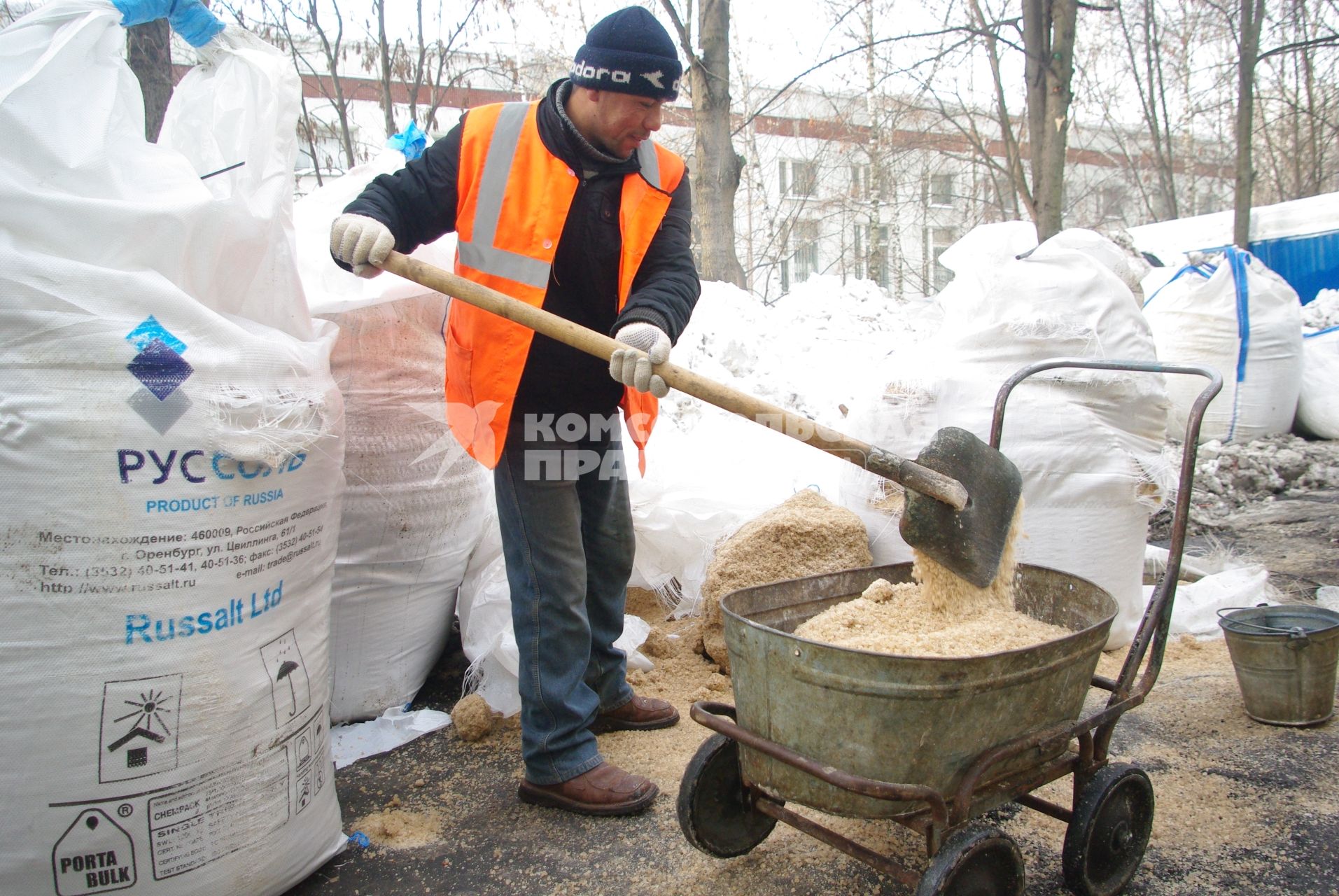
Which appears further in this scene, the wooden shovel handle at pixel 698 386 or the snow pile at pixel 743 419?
the snow pile at pixel 743 419

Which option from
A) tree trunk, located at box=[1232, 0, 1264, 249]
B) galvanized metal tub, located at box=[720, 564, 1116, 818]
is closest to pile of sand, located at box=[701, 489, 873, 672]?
galvanized metal tub, located at box=[720, 564, 1116, 818]

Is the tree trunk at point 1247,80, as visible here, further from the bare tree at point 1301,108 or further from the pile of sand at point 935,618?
the pile of sand at point 935,618

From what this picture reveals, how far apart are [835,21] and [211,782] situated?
24.3 feet

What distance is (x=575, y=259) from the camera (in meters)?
2.19

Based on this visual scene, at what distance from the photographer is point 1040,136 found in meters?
6.10

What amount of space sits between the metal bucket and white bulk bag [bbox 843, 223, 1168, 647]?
40cm

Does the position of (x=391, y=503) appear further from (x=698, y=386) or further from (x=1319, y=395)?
(x=1319, y=395)

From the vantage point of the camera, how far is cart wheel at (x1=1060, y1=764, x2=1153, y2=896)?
1.76 meters

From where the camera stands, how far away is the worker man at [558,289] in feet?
6.85

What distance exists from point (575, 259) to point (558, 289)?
0.09 metres

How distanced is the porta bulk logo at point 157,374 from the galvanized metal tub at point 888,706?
1127mm

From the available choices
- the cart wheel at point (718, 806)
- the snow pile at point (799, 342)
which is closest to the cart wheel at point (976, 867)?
the cart wheel at point (718, 806)

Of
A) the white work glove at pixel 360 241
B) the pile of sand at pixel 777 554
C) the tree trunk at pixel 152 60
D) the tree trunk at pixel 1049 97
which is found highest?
the tree trunk at pixel 1049 97

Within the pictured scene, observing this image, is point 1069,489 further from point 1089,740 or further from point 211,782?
point 211,782
